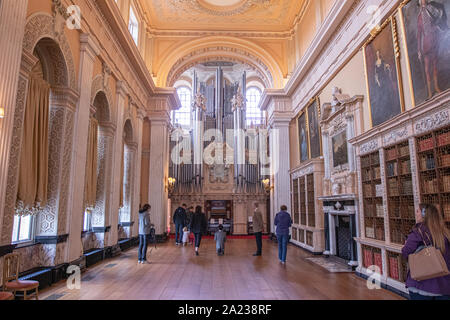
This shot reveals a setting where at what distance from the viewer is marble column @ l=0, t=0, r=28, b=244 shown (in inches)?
150

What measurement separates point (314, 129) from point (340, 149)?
253cm

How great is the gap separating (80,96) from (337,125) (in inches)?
239

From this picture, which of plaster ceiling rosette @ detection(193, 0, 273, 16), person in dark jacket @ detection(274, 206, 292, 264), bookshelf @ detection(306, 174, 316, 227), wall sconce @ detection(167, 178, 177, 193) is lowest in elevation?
person in dark jacket @ detection(274, 206, 292, 264)

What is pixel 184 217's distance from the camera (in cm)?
1130

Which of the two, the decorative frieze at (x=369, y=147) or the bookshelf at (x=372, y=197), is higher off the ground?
the decorative frieze at (x=369, y=147)

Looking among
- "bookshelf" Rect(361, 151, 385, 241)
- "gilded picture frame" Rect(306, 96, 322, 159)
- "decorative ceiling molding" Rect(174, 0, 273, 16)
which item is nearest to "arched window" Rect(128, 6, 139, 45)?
"decorative ceiling molding" Rect(174, 0, 273, 16)

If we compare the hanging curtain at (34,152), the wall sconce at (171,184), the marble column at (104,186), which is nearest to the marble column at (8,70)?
the hanging curtain at (34,152)

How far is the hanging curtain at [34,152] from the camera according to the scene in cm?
470

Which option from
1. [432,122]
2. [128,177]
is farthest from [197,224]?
[432,122]

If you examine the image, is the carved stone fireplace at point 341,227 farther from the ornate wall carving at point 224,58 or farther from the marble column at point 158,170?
the ornate wall carving at point 224,58

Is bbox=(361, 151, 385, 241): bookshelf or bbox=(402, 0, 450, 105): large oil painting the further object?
bbox=(361, 151, 385, 241): bookshelf

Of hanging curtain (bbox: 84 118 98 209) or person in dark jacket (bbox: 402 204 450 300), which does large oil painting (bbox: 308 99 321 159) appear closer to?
hanging curtain (bbox: 84 118 98 209)

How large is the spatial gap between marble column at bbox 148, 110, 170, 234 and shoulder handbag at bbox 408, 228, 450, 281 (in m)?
10.6

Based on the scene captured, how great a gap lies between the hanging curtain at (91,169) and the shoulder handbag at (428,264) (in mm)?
6524
